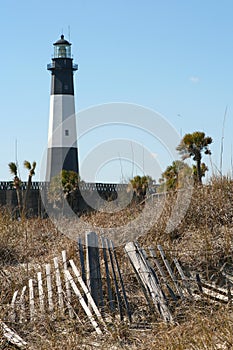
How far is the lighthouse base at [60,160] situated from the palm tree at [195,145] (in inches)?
513

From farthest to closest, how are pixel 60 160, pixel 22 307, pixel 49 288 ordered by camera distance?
→ pixel 60 160 → pixel 49 288 → pixel 22 307

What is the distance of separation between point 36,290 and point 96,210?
168 inches

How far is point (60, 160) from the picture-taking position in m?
24.3

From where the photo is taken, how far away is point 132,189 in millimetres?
10930

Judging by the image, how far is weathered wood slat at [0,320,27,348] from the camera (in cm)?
534

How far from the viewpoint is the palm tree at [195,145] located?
10633 mm

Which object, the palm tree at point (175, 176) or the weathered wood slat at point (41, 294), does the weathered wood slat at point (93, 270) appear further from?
the palm tree at point (175, 176)

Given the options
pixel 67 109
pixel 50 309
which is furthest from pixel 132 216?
pixel 67 109

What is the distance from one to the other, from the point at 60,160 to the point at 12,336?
1897 centimetres

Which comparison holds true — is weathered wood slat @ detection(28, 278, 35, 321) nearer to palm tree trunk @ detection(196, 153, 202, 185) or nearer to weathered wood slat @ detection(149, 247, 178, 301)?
weathered wood slat @ detection(149, 247, 178, 301)

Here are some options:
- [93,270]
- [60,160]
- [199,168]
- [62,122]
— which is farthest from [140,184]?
[62,122]

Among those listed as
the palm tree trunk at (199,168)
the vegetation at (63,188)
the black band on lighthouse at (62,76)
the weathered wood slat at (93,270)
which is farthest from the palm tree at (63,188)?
the black band on lighthouse at (62,76)

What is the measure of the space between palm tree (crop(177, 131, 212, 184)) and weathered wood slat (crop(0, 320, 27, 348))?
17.5ft

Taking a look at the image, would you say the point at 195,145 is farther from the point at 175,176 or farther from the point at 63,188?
the point at 63,188
